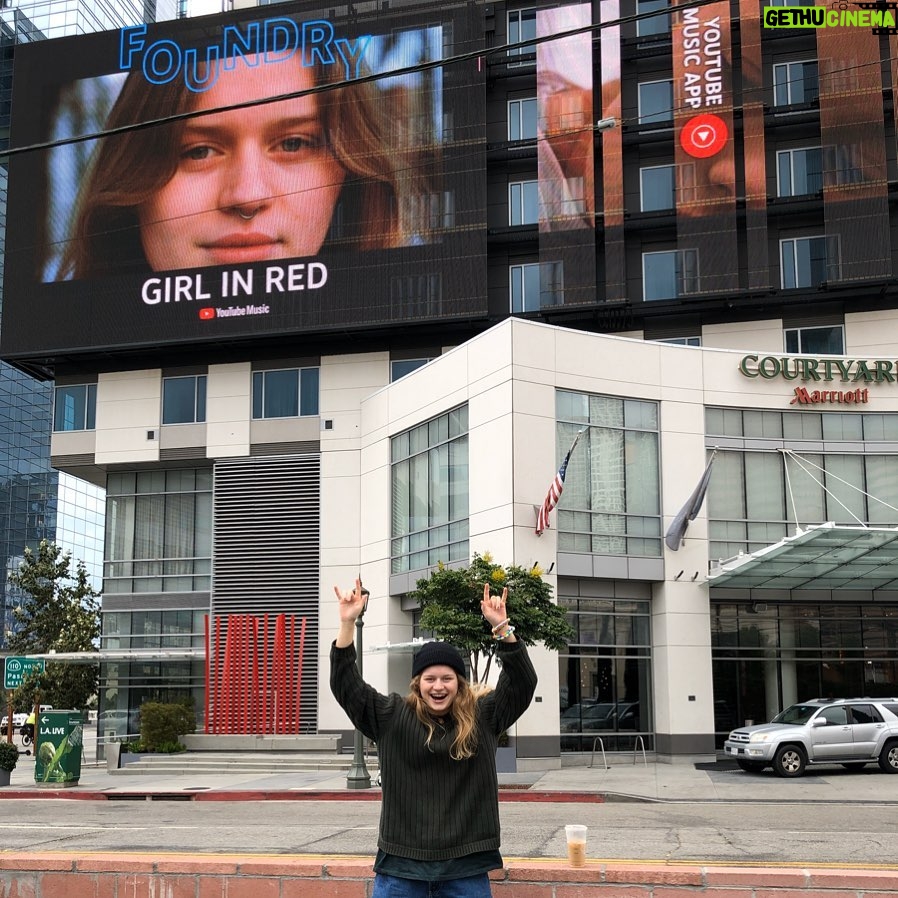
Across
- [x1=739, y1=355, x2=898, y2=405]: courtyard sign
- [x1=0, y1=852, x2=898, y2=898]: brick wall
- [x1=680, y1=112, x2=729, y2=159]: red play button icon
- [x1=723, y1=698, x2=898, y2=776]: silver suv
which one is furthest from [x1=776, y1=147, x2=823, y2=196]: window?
[x1=0, y1=852, x2=898, y2=898]: brick wall

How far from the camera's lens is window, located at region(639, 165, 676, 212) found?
39375 mm

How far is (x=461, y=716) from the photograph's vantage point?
18.0 feet

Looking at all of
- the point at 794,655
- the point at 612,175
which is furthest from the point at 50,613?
the point at 794,655

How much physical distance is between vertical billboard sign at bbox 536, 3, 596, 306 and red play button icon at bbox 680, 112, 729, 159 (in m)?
3.01

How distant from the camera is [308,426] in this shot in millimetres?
40312

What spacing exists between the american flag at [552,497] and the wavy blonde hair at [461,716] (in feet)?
74.4

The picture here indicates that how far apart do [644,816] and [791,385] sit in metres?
18.4

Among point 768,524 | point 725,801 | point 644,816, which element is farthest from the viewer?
point 768,524

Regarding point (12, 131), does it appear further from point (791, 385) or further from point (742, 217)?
point (791, 385)

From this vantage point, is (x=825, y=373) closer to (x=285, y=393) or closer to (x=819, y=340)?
(x=819, y=340)

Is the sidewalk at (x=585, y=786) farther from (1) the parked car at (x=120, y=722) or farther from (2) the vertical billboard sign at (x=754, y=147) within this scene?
(2) the vertical billboard sign at (x=754, y=147)

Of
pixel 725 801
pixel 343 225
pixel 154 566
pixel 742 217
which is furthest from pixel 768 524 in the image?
pixel 154 566

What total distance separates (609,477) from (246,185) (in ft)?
56.0

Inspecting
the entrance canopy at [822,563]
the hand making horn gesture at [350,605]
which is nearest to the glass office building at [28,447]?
the entrance canopy at [822,563]
